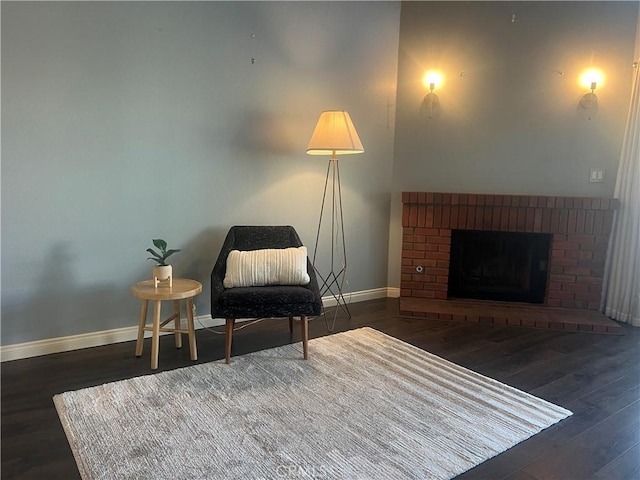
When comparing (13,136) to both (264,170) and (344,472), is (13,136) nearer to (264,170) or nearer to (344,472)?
(264,170)

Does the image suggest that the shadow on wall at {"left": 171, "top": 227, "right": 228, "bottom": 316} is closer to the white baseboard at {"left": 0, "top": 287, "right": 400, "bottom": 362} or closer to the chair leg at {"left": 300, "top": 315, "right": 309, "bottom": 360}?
the white baseboard at {"left": 0, "top": 287, "right": 400, "bottom": 362}

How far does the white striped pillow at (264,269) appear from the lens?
2922 millimetres

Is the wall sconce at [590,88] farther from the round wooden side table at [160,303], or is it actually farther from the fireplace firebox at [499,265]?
the round wooden side table at [160,303]

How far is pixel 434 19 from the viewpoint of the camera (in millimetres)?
4035

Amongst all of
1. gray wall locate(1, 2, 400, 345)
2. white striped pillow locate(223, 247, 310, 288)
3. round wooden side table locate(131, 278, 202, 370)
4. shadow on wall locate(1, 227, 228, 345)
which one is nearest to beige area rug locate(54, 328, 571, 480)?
round wooden side table locate(131, 278, 202, 370)

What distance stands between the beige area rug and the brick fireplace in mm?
1366

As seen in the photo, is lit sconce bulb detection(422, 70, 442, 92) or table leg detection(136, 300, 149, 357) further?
lit sconce bulb detection(422, 70, 442, 92)

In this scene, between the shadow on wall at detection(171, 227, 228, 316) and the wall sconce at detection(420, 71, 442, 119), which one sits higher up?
the wall sconce at detection(420, 71, 442, 119)

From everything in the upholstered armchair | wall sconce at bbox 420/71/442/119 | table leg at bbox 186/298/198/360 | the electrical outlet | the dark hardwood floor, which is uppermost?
wall sconce at bbox 420/71/442/119

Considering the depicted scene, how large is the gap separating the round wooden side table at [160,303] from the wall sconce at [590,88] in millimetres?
3371

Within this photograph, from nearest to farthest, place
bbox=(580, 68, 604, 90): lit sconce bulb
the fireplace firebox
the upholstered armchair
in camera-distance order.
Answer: the upholstered armchair, bbox=(580, 68, 604, 90): lit sconce bulb, the fireplace firebox

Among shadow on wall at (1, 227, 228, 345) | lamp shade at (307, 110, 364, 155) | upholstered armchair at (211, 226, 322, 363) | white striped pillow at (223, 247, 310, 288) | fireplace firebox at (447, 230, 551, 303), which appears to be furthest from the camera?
fireplace firebox at (447, 230, 551, 303)

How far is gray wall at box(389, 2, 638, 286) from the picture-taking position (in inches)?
148

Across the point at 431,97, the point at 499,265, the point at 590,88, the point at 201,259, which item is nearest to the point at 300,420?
the point at 201,259
